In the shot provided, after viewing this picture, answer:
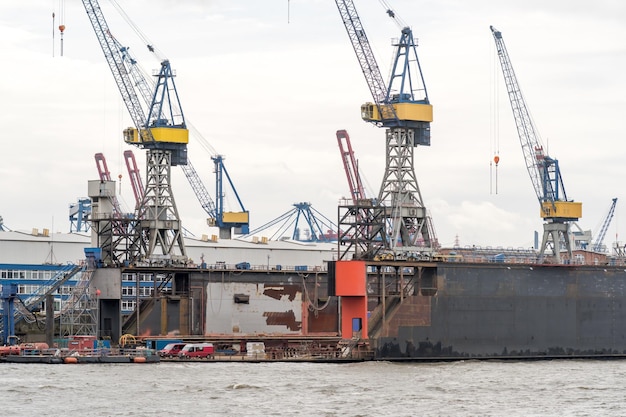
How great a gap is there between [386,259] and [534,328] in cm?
1473

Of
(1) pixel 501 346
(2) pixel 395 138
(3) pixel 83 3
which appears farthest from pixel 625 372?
(3) pixel 83 3

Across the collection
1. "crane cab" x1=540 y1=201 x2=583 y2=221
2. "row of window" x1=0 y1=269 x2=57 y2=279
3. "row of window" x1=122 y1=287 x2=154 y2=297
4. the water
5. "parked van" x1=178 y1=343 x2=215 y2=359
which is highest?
"crane cab" x1=540 y1=201 x2=583 y2=221

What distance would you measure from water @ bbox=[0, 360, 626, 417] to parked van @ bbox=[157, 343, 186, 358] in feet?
13.6

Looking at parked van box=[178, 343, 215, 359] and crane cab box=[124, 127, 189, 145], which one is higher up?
crane cab box=[124, 127, 189, 145]

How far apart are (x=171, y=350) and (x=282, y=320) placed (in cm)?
1978

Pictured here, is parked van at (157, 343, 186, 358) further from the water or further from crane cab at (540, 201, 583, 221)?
crane cab at (540, 201, 583, 221)

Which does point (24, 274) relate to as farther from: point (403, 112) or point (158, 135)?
point (403, 112)

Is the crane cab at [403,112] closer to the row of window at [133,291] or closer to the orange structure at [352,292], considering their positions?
the orange structure at [352,292]

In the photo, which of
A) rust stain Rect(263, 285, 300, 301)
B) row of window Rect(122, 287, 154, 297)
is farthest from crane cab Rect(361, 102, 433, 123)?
row of window Rect(122, 287, 154, 297)

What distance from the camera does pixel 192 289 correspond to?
142 metres

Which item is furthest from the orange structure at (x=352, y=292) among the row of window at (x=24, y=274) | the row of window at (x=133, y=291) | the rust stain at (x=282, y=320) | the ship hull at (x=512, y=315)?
the row of window at (x=24, y=274)

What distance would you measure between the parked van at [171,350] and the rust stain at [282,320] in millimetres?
16817

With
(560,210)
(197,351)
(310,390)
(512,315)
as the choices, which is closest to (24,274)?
(197,351)

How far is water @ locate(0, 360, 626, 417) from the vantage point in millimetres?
89375
